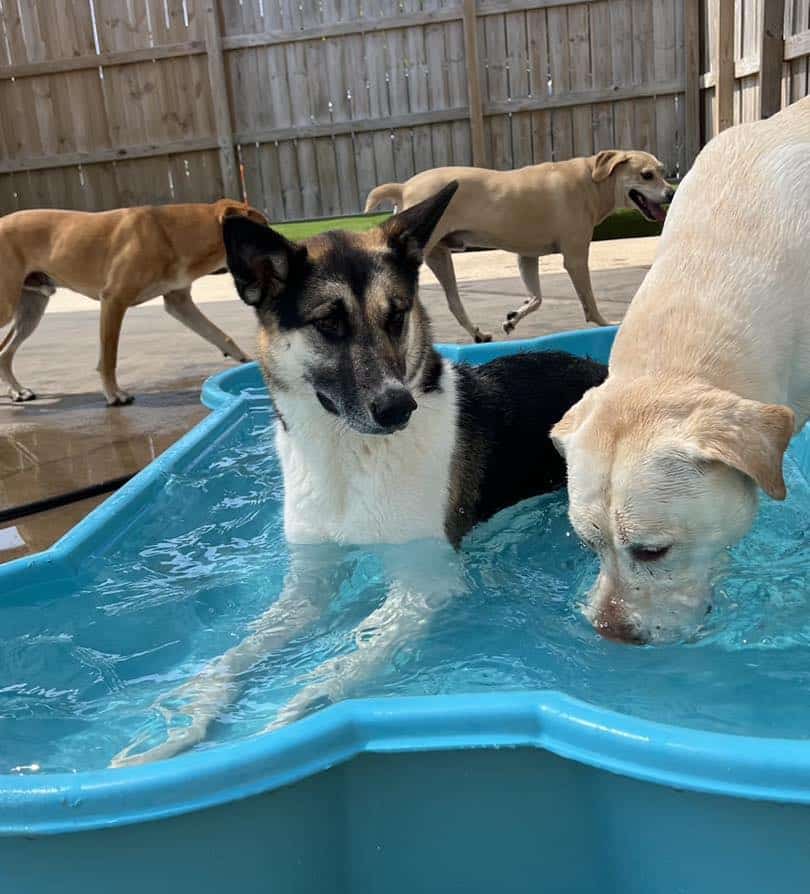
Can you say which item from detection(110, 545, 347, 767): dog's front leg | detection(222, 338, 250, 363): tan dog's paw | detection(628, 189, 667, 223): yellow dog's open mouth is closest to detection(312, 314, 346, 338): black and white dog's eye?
detection(110, 545, 347, 767): dog's front leg

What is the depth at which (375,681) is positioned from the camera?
262cm

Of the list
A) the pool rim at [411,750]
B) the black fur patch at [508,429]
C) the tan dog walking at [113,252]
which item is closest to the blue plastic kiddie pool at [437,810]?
the pool rim at [411,750]

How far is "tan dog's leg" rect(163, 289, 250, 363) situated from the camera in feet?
23.1

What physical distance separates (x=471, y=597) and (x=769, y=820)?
1.40 metres

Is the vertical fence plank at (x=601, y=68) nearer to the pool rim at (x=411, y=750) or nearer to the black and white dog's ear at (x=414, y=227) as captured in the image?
the black and white dog's ear at (x=414, y=227)

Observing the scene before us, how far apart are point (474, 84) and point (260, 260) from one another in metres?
11.4

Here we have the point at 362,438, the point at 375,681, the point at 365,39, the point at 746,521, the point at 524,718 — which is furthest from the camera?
the point at 365,39

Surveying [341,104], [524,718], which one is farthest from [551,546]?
[341,104]

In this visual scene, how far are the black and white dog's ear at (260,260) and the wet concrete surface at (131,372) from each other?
1577mm

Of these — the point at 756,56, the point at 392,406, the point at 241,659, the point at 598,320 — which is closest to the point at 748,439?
the point at 392,406

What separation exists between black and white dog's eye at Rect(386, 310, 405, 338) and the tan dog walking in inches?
144

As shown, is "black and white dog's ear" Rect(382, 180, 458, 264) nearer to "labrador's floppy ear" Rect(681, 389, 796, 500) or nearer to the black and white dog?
the black and white dog

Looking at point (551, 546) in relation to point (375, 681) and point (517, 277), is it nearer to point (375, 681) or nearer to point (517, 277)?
point (375, 681)

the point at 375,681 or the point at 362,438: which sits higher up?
the point at 362,438
